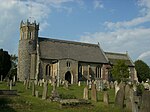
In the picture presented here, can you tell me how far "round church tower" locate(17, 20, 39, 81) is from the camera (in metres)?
58.0

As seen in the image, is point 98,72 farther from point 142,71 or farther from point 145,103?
point 145,103

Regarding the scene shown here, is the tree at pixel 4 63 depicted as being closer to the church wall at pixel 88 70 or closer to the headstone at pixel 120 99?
the church wall at pixel 88 70

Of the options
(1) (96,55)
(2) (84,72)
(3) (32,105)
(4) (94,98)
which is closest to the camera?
(3) (32,105)

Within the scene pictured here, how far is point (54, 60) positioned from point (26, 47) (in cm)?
664

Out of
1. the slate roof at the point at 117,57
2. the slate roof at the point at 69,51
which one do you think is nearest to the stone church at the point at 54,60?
the slate roof at the point at 69,51

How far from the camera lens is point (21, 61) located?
58.6 m

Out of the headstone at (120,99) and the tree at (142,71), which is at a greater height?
the tree at (142,71)

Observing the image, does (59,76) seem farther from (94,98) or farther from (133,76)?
(94,98)

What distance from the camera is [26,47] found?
58781 mm

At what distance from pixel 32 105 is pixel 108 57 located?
172 ft

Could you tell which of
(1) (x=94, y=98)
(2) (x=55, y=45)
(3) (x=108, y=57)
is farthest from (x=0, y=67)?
(1) (x=94, y=98)

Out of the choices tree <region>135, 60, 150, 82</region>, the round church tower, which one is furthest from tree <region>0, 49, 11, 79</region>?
tree <region>135, 60, 150, 82</region>

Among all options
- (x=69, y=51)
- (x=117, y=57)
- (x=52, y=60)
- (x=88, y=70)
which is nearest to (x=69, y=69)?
(x=52, y=60)

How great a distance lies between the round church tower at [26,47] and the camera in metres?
58.0
